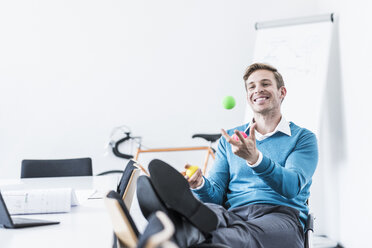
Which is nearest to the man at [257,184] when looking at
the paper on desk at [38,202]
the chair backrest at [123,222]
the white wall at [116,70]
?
the chair backrest at [123,222]

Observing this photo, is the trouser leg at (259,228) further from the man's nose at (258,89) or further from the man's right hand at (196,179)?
the man's nose at (258,89)

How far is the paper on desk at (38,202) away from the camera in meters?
1.51

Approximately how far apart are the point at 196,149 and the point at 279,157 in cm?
194

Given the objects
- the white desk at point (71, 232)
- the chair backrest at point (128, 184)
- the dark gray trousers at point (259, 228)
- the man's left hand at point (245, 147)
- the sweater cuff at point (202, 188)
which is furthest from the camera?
the sweater cuff at point (202, 188)

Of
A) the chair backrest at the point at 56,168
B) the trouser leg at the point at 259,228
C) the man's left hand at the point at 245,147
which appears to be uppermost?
the man's left hand at the point at 245,147

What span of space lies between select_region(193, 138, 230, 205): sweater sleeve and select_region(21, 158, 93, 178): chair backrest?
1.14 metres

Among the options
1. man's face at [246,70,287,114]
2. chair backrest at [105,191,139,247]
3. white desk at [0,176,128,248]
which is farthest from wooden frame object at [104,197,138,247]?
man's face at [246,70,287,114]

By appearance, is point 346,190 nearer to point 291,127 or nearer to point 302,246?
point 291,127

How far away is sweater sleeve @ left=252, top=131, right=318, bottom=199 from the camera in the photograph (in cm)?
155

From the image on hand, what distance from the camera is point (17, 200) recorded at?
5.03ft

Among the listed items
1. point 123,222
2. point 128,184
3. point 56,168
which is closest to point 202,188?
point 128,184

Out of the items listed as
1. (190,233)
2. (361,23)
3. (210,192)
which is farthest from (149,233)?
(361,23)

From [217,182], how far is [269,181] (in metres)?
0.41

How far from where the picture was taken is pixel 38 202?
1529mm
